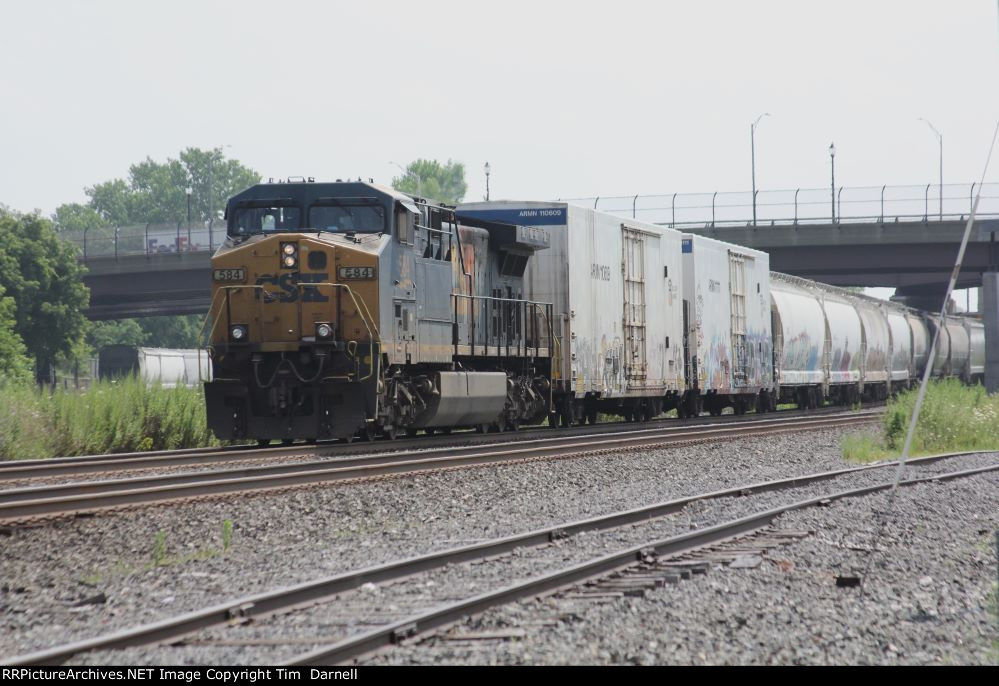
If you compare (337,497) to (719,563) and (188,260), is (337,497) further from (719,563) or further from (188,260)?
(188,260)

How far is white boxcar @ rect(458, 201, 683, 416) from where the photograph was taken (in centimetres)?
2053

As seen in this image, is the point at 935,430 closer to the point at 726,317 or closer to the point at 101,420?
the point at 726,317

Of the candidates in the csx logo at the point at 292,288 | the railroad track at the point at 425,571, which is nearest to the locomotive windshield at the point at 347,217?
the csx logo at the point at 292,288

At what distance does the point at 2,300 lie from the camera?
5581cm

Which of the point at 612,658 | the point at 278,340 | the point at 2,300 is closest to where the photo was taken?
the point at 612,658

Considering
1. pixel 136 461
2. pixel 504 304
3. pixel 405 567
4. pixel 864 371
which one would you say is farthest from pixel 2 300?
pixel 405 567

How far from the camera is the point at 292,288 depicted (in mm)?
15492

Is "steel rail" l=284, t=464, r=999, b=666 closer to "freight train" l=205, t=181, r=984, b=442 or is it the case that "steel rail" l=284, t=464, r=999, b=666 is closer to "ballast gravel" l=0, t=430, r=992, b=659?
"ballast gravel" l=0, t=430, r=992, b=659

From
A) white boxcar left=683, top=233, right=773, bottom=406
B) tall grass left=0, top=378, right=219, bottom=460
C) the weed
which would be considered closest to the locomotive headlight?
tall grass left=0, top=378, right=219, bottom=460

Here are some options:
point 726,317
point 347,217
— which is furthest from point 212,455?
point 726,317

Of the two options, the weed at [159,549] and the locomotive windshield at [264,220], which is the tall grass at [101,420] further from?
the weed at [159,549]

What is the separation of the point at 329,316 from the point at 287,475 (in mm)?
4042
